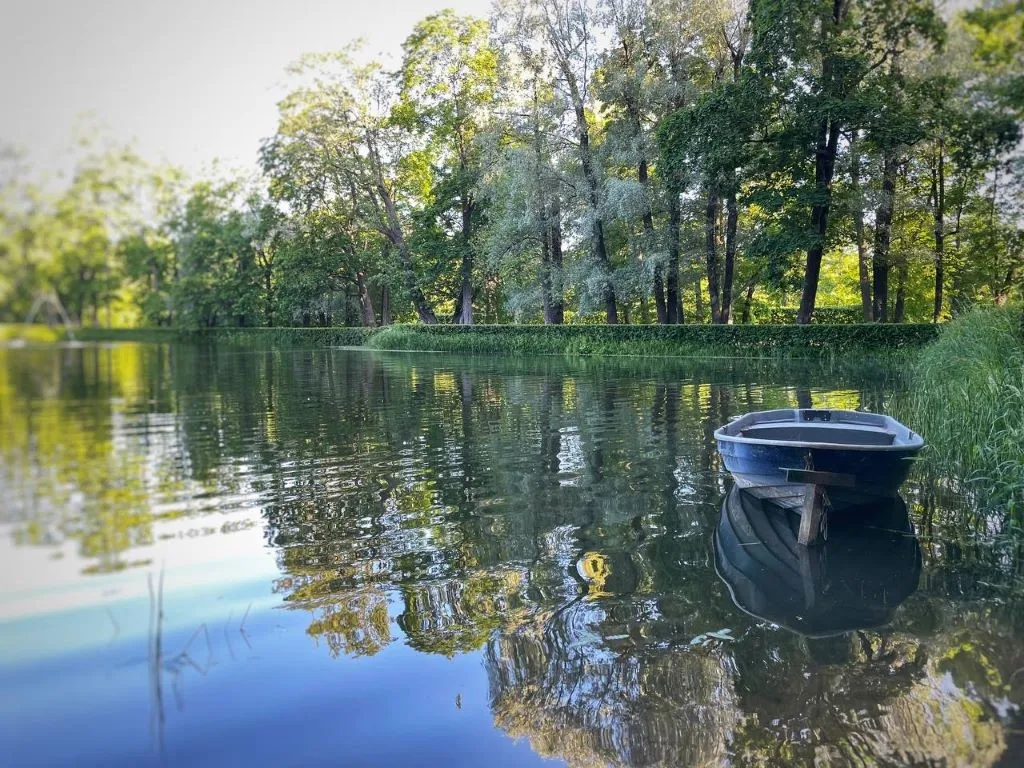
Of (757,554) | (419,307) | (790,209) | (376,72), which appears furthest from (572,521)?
(376,72)

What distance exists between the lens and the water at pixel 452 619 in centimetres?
364

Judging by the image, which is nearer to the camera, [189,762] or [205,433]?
[189,762]

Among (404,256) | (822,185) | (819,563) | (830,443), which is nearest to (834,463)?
(830,443)

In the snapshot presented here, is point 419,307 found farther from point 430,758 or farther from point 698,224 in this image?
point 430,758

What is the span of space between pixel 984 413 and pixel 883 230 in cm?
2014

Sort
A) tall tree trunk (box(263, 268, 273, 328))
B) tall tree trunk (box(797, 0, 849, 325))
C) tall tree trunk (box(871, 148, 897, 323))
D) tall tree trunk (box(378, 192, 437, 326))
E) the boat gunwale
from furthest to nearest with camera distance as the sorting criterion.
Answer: tall tree trunk (box(263, 268, 273, 328)) → tall tree trunk (box(378, 192, 437, 326)) → tall tree trunk (box(871, 148, 897, 323)) → tall tree trunk (box(797, 0, 849, 325)) → the boat gunwale

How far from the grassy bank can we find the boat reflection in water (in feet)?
3.50

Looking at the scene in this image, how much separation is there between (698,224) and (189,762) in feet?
94.9

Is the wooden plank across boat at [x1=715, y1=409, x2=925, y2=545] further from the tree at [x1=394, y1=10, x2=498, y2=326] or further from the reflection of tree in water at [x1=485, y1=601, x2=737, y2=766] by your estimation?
the tree at [x1=394, y1=10, x2=498, y2=326]

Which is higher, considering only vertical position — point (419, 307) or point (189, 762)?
point (419, 307)

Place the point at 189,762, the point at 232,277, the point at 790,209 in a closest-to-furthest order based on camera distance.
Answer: the point at 189,762 < the point at 790,209 < the point at 232,277

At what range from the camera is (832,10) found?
2316cm

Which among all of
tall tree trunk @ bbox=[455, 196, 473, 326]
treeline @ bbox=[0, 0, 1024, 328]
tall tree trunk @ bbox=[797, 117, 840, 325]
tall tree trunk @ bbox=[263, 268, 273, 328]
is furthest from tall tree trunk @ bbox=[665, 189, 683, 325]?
tall tree trunk @ bbox=[263, 268, 273, 328]

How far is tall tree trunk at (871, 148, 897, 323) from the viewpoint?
2472 centimetres
